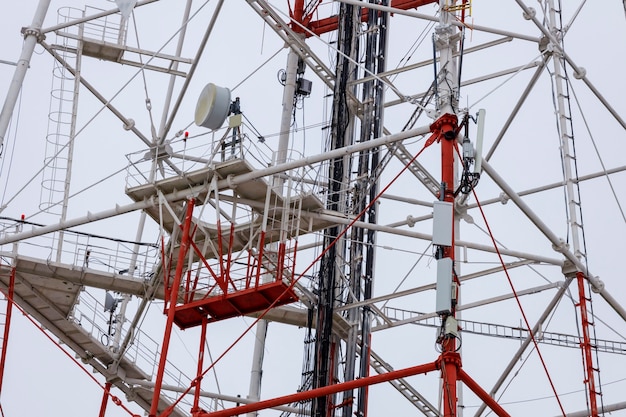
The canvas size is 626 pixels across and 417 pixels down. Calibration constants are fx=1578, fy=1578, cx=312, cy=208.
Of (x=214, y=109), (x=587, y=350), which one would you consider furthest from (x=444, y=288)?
(x=214, y=109)

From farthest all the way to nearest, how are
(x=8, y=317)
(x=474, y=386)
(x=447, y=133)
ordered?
(x=8, y=317) < (x=447, y=133) < (x=474, y=386)

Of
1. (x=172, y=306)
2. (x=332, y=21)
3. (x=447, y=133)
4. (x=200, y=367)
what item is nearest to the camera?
(x=447, y=133)

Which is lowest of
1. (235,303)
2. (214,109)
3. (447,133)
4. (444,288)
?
(444,288)

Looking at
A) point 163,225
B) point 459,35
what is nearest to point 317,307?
point 163,225

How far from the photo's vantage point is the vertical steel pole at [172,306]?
44.1m

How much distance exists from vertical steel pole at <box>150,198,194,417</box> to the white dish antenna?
2396mm

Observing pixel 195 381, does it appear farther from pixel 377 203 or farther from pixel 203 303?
pixel 377 203

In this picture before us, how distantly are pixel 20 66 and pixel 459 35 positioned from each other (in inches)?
599

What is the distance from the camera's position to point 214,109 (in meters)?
47.3

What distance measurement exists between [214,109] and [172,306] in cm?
613

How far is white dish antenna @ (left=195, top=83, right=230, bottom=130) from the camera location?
4731 cm

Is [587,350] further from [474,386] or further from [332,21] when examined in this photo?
[332,21]

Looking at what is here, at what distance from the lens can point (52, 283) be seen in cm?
5106

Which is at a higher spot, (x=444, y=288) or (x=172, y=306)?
(x=172, y=306)
